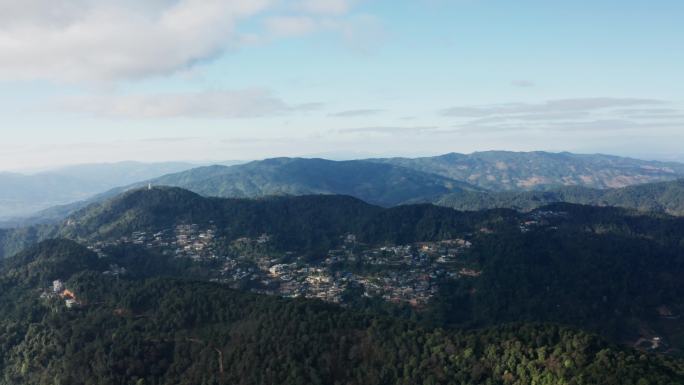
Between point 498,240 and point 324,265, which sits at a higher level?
point 498,240

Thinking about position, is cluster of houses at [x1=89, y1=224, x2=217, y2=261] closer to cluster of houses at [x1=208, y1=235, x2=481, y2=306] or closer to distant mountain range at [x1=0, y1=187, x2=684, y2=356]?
distant mountain range at [x1=0, y1=187, x2=684, y2=356]

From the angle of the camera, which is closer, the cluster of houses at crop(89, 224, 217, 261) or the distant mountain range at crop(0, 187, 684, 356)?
the distant mountain range at crop(0, 187, 684, 356)

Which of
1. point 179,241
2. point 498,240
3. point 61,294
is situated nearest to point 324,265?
point 179,241

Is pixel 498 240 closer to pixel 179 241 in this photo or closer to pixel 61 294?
pixel 179 241

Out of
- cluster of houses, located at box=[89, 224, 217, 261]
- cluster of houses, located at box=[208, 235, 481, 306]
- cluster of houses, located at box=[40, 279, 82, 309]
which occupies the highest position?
cluster of houses, located at box=[89, 224, 217, 261]

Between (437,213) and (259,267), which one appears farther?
(437,213)

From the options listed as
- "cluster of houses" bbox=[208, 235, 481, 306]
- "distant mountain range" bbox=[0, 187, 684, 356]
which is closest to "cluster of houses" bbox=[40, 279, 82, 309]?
"distant mountain range" bbox=[0, 187, 684, 356]

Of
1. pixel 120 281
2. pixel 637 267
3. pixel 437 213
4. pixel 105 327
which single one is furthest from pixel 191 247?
pixel 637 267

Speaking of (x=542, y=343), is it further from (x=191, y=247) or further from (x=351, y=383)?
(x=191, y=247)

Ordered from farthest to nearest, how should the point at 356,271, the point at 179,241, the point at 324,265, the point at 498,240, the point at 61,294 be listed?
the point at 179,241
the point at 498,240
the point at 324,265
the point at 356,271
the point at 61,294

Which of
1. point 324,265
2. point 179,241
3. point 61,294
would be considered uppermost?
point 179,241

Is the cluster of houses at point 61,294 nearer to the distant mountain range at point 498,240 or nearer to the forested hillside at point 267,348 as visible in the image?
the forested hillside at point 267,348
